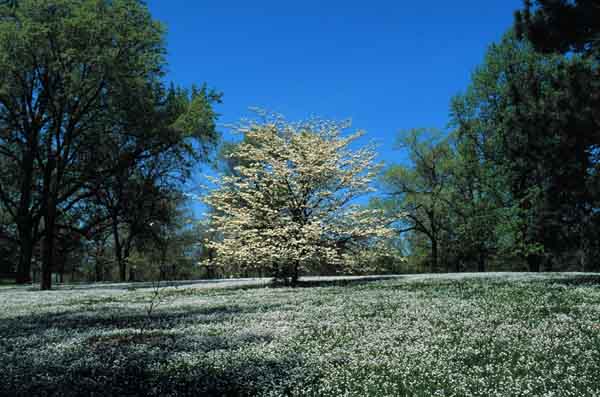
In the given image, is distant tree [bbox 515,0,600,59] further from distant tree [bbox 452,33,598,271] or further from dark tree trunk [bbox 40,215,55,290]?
dark tree trunk [bbox 40,215,55,290]

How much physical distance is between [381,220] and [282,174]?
6.34m

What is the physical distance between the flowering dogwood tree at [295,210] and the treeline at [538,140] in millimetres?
4225

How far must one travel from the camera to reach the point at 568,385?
6.12 meters

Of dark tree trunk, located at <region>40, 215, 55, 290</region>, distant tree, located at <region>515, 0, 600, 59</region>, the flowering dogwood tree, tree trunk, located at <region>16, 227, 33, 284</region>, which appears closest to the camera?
distant tree, located at <region>515, 0, 600, 59</region>

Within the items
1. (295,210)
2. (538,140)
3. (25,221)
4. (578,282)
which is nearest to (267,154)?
(295,210)

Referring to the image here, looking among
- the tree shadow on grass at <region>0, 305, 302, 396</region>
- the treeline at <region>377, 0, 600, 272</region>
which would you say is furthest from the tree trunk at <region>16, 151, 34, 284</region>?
the tree shadow on grass at <region>0, 305, 302, 396</region>

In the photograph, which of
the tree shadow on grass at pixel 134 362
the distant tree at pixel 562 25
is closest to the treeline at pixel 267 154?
the distant tree at pixel 562 25

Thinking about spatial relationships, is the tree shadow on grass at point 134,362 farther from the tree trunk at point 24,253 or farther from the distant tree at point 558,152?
the tree trunk at point 24,253

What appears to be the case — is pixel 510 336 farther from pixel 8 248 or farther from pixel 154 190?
pixel 8 248

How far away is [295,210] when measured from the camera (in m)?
27.5

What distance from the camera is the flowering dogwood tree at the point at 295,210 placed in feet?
84.8

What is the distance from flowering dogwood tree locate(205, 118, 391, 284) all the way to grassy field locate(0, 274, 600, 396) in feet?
37.6

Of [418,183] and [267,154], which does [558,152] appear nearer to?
[267,154]

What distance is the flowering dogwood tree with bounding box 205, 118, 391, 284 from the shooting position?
1018 inches
